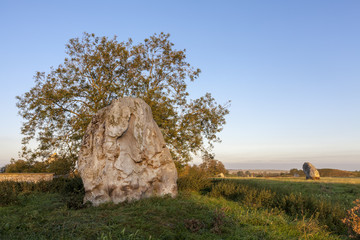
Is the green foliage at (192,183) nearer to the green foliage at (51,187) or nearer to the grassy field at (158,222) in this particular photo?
the grassy field at (158,222)

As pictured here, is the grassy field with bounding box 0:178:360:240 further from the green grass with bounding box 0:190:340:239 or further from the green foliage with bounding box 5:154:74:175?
the green foliage with bounding box 5:154:74:175

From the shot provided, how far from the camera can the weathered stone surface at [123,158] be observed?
11461mm

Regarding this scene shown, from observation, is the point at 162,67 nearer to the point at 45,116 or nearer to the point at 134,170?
the point at 45,116

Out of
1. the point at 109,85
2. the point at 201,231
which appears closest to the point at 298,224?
the point at 201,231

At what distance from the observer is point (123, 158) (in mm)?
11688

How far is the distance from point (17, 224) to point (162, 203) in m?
5.28

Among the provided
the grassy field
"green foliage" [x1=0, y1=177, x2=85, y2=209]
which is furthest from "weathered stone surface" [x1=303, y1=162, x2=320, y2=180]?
"green foliage" [x1=0, y1=177, x2=85, y2=209]

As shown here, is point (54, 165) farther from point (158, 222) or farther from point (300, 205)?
point (300, 205)

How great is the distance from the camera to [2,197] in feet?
37.5

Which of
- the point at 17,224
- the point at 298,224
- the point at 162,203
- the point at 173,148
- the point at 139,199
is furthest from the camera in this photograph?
A: the point at 173,148

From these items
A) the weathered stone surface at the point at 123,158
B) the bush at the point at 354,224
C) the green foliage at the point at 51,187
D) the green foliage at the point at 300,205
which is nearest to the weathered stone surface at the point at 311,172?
the green foliage at the point at 300,205

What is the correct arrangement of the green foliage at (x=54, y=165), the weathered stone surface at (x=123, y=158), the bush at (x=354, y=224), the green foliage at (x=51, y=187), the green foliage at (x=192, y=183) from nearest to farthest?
the bush at (x=354, y=224) → the weathered stone surface at (x=123, y=158) → the green foliage at (x=51, y=187) → the green foliage at (x=192, y=183) → the green foliage at (x=54, y=165)

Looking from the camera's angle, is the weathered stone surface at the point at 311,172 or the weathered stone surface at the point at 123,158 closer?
the weathered stone surface at the point at 123,158

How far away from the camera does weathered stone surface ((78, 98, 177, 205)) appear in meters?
11.5
